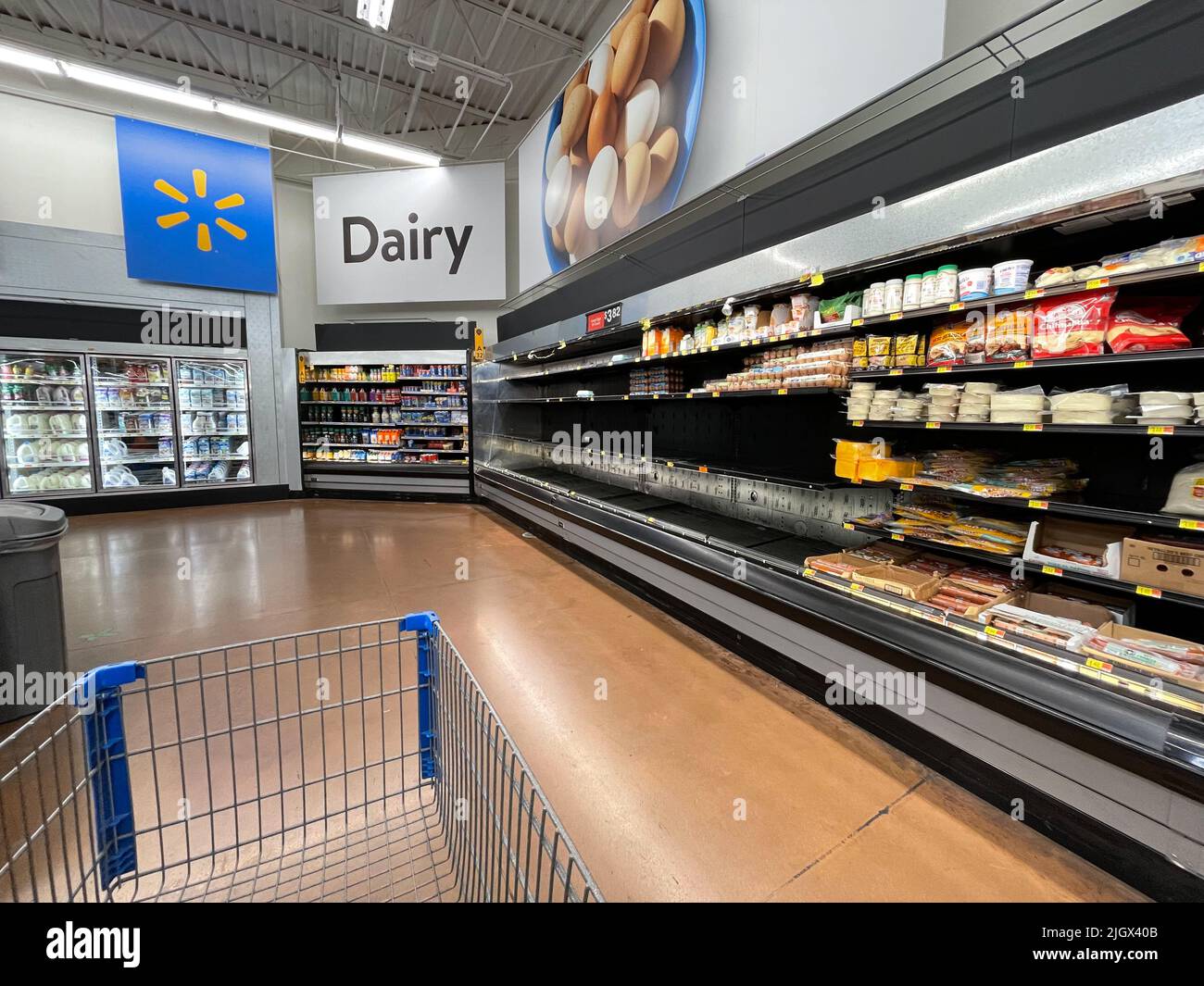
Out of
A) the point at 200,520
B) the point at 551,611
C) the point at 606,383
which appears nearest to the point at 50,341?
the point at 200,520

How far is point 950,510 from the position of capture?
2.41 m

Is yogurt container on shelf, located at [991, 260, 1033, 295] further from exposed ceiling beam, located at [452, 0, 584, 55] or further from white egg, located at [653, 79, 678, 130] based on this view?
exposed ceiling beam, located at [452, 0, 584, 55]

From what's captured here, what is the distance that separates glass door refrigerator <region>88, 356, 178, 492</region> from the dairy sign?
105 inches

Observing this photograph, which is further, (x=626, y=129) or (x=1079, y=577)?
(x=626, y=129)

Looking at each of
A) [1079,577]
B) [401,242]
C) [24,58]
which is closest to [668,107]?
[1079,577]

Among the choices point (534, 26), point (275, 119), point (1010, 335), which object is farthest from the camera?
point (534, 26)

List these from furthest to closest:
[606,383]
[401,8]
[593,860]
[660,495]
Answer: [401,8] < [606,383] < [660,495] < [593,860]

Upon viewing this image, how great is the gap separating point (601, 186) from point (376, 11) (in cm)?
296

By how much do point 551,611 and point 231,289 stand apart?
7.51 m

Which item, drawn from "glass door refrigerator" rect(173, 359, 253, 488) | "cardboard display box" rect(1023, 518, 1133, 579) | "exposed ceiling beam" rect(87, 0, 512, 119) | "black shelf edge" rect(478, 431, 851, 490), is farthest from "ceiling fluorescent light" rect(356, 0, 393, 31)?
"cardboard display box" rect(1023, 518, 1133, 579)

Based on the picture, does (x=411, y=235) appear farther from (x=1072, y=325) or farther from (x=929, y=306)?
(x=1072, y=325)

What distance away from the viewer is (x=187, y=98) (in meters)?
5.80

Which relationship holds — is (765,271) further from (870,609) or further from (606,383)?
(606,383)

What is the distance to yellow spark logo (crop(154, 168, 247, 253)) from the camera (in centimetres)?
738
